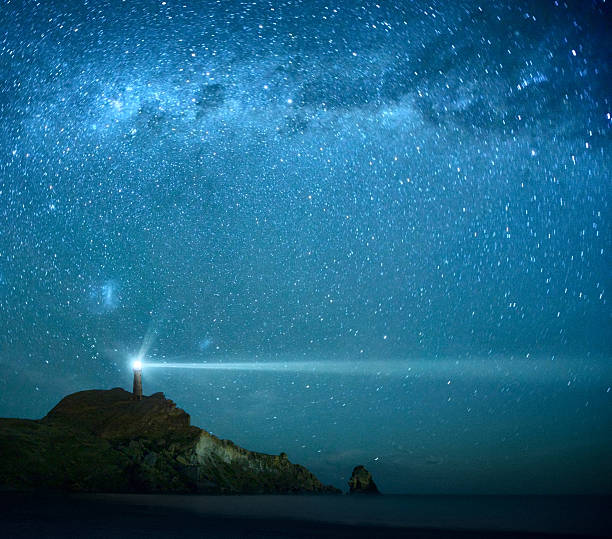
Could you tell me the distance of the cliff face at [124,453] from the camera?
3337 inches

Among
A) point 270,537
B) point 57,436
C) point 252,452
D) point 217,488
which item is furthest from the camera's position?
point 252,452

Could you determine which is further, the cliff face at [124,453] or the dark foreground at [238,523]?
the cliff face at [124,453]

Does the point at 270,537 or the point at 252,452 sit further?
the point at 252,452

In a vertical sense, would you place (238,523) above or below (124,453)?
above

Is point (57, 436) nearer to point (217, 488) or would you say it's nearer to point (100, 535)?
point (217, 488)

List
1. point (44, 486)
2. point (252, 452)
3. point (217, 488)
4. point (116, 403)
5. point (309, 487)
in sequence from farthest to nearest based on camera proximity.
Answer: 1. point (309, 487)
2. point (252, 452)
3. point (116, 403)
4. point (217, 488)
5. point (44, 486)

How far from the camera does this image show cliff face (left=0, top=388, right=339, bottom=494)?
278ft

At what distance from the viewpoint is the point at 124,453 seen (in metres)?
111

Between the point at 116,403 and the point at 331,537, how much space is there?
429 ft

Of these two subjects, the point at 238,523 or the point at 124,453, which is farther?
the point at 124,453

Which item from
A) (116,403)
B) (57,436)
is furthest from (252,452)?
(57,436)

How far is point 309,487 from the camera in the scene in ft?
640

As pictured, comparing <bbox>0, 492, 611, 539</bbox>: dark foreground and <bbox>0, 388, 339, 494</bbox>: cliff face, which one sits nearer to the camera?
<bbox>0, 492, 611, 539</bbox>: dark foreground

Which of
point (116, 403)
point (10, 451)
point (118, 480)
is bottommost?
point (118, 480)
